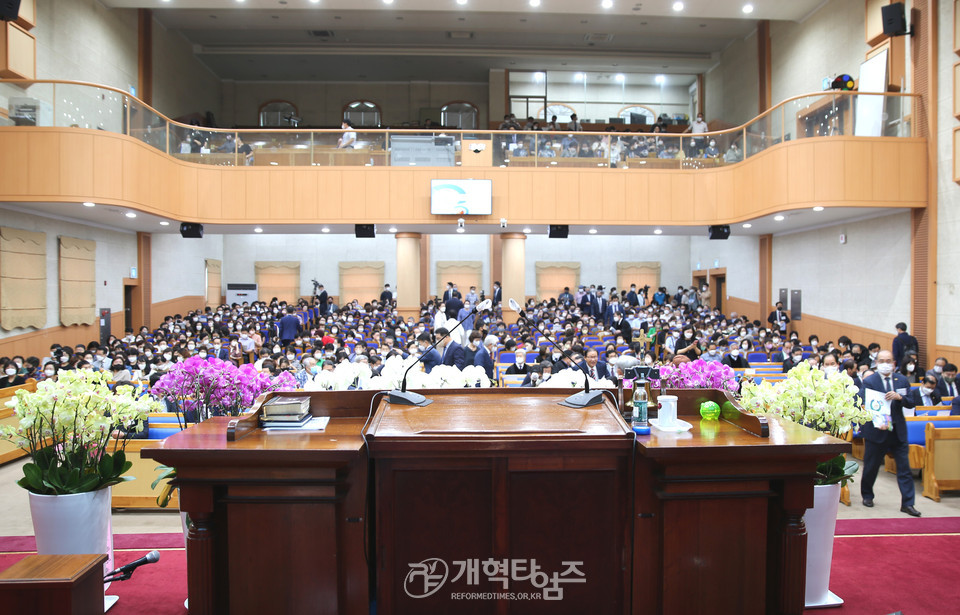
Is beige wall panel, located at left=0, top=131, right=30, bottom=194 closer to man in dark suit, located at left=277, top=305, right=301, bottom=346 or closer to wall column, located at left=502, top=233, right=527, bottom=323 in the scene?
man in dark suit, located at left=277, top=305, right=301, bottom=346

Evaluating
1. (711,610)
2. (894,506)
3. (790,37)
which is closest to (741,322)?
(790,37)

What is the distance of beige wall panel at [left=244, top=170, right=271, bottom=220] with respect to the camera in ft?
48.7

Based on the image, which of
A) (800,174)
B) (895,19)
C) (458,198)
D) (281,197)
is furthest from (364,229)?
(895,19)

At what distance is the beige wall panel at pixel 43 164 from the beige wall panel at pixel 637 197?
1255 cm

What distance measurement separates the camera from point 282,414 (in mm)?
2850

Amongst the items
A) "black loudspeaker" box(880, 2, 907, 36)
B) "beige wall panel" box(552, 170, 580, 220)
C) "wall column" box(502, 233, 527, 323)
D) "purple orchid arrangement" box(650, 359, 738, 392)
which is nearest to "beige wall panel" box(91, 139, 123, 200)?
"wall column" box(502, 233, 527, 323)

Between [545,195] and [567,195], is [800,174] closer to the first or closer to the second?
[567,195]

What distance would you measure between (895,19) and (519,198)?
849 centimetres

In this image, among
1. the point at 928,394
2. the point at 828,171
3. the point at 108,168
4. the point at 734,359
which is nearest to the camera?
the point at 928,394

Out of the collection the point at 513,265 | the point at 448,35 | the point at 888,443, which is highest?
the point at 448,35

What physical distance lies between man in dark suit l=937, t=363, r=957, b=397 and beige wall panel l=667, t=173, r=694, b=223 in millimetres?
7508

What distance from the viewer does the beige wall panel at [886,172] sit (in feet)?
38.6

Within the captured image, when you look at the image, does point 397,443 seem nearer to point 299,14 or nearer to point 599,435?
point 599,435

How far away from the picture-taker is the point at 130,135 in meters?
12.7
